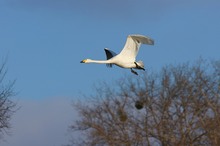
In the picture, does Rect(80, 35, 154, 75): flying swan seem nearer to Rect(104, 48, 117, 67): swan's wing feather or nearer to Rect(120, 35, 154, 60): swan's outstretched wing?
Rect(120, 35, 154, 60): swan's outstretched wing

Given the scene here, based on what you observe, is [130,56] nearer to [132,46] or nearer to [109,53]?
[132,46]

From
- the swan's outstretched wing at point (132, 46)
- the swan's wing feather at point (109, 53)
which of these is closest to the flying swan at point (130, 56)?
the swan's outstretched wing at point (132, 46)

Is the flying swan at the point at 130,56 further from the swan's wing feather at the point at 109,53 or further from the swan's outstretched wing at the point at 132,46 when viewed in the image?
the swan's wing feather at the point at 109,53

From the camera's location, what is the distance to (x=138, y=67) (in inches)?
1109

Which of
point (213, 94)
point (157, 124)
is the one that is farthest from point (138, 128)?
point (213, 94)

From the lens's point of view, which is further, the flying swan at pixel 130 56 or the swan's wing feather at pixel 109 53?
the swan's wing feather at pixel 109 53

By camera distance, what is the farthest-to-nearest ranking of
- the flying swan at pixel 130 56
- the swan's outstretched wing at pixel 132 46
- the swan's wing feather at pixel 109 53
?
the swan's wing feather at pixel 109 53, the swan's outstretched wing at pixel 132 46, the flying swan at pixel 130 56

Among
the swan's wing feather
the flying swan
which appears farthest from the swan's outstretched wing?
the swan's wing feather

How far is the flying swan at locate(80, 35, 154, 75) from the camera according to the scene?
28.0 m

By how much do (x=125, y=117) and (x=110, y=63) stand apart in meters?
10.0

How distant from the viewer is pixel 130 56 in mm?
28766

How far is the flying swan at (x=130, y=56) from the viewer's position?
91.9ft

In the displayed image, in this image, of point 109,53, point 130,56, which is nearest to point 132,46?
point 130,56

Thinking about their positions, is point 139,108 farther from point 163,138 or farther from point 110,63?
point 110,63
